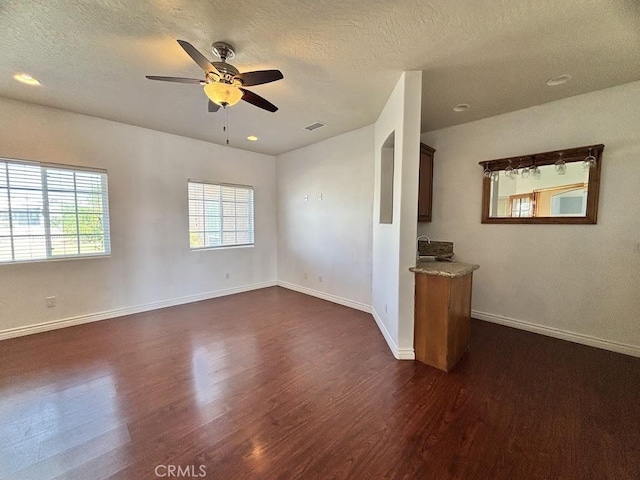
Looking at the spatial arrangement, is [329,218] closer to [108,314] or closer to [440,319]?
[440,319]

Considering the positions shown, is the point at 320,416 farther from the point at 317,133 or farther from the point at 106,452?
the point at 317,133

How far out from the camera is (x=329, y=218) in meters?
4.64

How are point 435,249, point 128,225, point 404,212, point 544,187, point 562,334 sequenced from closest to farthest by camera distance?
point 404,212 < point 562,334 < point 544,187 < point 128,225 < point 435,249

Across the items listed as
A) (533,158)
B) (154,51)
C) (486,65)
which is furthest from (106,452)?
(533,158)

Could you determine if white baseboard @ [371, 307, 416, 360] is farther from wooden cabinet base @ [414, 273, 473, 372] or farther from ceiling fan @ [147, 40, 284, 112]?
ceiling fan @ [147, 40, 284, 112]

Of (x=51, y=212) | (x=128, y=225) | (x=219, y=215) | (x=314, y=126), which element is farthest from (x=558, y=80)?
(x=51, y=212)

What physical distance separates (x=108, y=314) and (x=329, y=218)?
360cm

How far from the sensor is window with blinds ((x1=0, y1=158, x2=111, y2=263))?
311cm

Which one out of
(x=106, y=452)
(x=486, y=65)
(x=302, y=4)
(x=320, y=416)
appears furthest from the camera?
(x=486, y=65)

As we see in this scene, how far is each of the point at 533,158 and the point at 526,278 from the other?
4.91ft

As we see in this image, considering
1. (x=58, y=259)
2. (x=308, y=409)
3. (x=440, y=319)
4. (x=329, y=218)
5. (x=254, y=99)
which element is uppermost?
(x=254, y=99)

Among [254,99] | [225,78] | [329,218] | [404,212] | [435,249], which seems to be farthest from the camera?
[329,218]

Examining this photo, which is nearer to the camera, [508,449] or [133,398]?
[508,449]

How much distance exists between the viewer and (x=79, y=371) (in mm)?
2438
